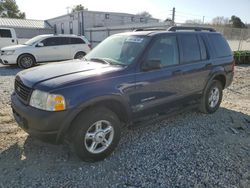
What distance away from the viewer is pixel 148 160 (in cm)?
338

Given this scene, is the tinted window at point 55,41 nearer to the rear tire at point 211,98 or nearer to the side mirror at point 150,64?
the rear tire at point 211,98

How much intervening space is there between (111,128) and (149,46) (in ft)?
4.81

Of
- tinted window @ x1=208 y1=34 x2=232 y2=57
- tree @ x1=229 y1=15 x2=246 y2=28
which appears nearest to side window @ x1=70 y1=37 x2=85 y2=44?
tinted window @ x1=208 y1=34 x2=232 y2=57

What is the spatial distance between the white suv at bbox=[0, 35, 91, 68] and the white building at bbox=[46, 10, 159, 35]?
15.6 metres

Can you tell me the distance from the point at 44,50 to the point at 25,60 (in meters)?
1.06

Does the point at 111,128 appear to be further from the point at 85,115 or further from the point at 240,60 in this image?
the point at 240,60

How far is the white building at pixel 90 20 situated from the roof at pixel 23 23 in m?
5.56

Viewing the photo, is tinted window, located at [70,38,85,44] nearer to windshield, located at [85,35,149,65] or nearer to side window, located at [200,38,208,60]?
windshield, located at [85,35,149,65]

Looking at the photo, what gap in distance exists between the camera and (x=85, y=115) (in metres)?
3.06

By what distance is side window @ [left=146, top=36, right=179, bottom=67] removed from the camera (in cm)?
379


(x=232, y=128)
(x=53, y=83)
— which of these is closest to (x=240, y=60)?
(x=232, y=128)

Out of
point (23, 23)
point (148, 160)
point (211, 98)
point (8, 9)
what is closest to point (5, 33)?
point (211, 98)

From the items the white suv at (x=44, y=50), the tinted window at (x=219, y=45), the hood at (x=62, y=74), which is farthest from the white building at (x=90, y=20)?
the hood at (x=62, y=74)

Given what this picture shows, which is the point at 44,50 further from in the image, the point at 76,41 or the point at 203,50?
the point at 203,50
